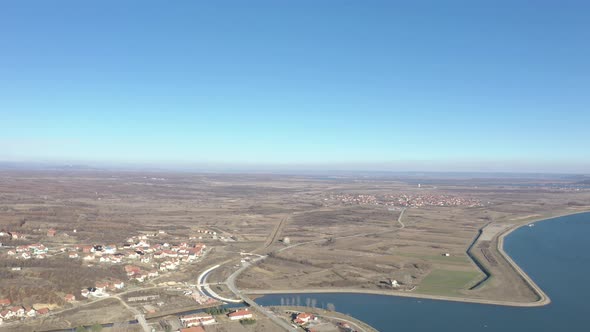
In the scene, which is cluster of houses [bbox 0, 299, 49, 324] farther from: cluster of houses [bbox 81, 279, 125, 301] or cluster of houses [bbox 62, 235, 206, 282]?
cluster of houses [bbox 62, 235, 206, 282]

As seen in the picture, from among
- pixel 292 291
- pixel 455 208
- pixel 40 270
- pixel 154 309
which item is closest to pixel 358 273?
pixel 292 291

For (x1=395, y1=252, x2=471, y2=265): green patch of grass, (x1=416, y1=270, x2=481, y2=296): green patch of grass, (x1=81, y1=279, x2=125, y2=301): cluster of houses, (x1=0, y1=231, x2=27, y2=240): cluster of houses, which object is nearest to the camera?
(x1=81, y1=279, x2=125, y2=301): cluster of houses

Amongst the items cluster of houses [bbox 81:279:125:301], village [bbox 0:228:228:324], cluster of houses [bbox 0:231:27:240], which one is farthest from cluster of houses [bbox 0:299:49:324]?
cluster of houses [bbox 0:231:27:240]

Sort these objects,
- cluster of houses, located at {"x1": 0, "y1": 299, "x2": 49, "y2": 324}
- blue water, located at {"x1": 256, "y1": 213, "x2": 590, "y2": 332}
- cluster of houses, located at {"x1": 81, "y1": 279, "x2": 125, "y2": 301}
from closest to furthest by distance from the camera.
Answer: cluster of houses, located at {"x1": 0, "y1": 299, "x2": 49, "y2": 324} < blue water, located at {"x1": 256, "y1": 213, "x2": 590, "y2": 332} < cluster of houses, located at {"x1": 81, "y1": 279, "x2": 125, "y2": 301}

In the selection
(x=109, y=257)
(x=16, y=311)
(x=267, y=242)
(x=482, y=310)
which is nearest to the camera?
(x=16, y=311)

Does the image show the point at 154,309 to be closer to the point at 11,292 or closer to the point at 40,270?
the point at 11,292

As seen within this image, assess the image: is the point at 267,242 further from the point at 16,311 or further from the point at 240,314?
the point at 16,311

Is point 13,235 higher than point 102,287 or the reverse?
higher

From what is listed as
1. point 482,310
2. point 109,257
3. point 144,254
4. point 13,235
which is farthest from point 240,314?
point 13,235
